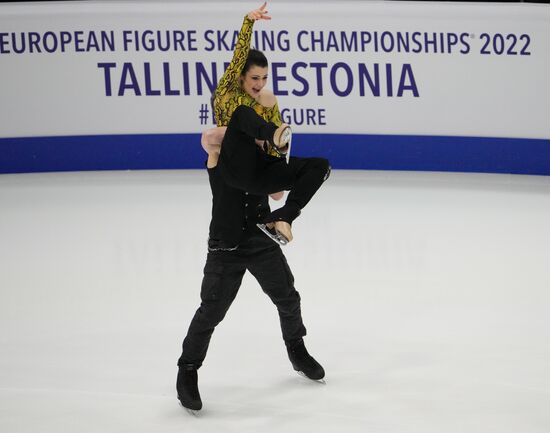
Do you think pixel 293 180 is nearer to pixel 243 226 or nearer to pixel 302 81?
pixel 243 226

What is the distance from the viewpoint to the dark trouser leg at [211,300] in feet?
13.5

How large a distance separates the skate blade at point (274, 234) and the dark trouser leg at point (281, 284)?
0.37m

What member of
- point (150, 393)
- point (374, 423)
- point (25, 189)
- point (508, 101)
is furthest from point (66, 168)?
point (374, 423)

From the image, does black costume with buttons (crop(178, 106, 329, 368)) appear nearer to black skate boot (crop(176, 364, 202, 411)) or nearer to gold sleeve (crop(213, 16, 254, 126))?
black skate boot (crop(176, 364, 202, 411))

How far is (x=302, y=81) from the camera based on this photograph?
30.3ft

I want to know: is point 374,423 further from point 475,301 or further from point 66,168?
point 66,168

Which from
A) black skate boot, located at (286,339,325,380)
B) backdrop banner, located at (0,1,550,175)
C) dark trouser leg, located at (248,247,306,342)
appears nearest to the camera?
dark trouser leg, located at (248,247,306,342)

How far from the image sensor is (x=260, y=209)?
4105mm

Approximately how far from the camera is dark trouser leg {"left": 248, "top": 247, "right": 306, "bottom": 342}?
4160 mm

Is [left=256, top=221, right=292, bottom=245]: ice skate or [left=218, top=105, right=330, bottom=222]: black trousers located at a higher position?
[left=218, top=105, right=330, bottom=222]: black trousers

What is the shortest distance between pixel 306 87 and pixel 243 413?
546cm

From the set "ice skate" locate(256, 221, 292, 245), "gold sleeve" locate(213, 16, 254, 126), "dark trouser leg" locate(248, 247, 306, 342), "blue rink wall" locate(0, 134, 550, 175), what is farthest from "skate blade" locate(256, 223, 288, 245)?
"blue rink wall" locate(0, 134, 550, 175)

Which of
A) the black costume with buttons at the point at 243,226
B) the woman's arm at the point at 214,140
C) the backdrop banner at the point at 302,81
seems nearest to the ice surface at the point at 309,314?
the black costume with buttons at the point at 243,226

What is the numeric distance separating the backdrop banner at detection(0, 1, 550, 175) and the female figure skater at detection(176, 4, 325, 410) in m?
5.04
